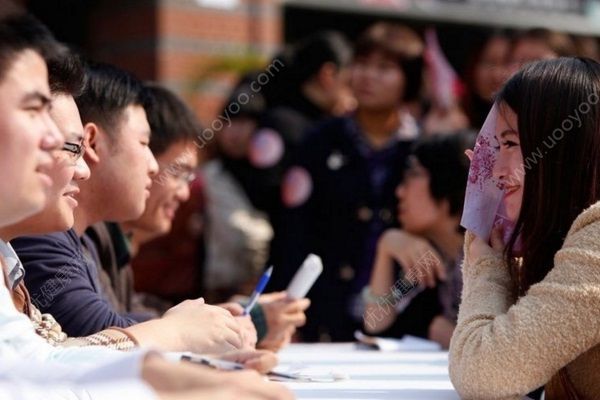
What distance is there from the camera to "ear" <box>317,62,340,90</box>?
5.16 metres

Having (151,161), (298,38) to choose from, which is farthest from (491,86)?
(298,38)

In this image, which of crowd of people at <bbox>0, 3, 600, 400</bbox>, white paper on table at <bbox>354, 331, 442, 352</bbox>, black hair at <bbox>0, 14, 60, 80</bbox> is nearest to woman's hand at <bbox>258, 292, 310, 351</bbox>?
crowd of people at <bbox>0, 3, 600, 400</bbox>

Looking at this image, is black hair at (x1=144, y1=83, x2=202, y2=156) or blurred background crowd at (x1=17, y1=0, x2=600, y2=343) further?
blurred background crowd at (x1=17, y1=0, x2=600, y2=343)

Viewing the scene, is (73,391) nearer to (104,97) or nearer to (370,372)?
(370,372)

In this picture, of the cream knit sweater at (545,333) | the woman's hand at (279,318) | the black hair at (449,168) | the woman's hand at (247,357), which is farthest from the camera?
the black hair at (449,168)

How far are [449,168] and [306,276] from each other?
96 centimetres

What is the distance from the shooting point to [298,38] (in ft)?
26.9

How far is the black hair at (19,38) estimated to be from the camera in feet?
5.12

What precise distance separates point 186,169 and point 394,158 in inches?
45.6

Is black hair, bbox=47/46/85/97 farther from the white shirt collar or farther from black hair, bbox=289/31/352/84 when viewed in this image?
black hair, bbox=289/31/352/84

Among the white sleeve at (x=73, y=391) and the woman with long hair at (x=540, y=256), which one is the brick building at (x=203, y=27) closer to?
the woman with long hair at (x=540, y=256)

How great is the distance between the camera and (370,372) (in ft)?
7.66

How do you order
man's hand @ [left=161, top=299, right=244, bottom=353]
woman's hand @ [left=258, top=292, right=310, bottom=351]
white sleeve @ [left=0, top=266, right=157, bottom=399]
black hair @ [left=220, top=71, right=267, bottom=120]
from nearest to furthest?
white sleeve @ [left=0, top=266, right=157, bottom=399]
man's hand @ [left=161, top=299, right=244, bottom=353]
woman's hand @ [left=258, top=292, right=310, bottom=351]
black hair @ [left=220, top=71, right=267, bottom=120]

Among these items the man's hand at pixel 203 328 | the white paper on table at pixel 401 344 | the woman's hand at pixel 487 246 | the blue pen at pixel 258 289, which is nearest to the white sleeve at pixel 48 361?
the man's hand at pixel 203 328
